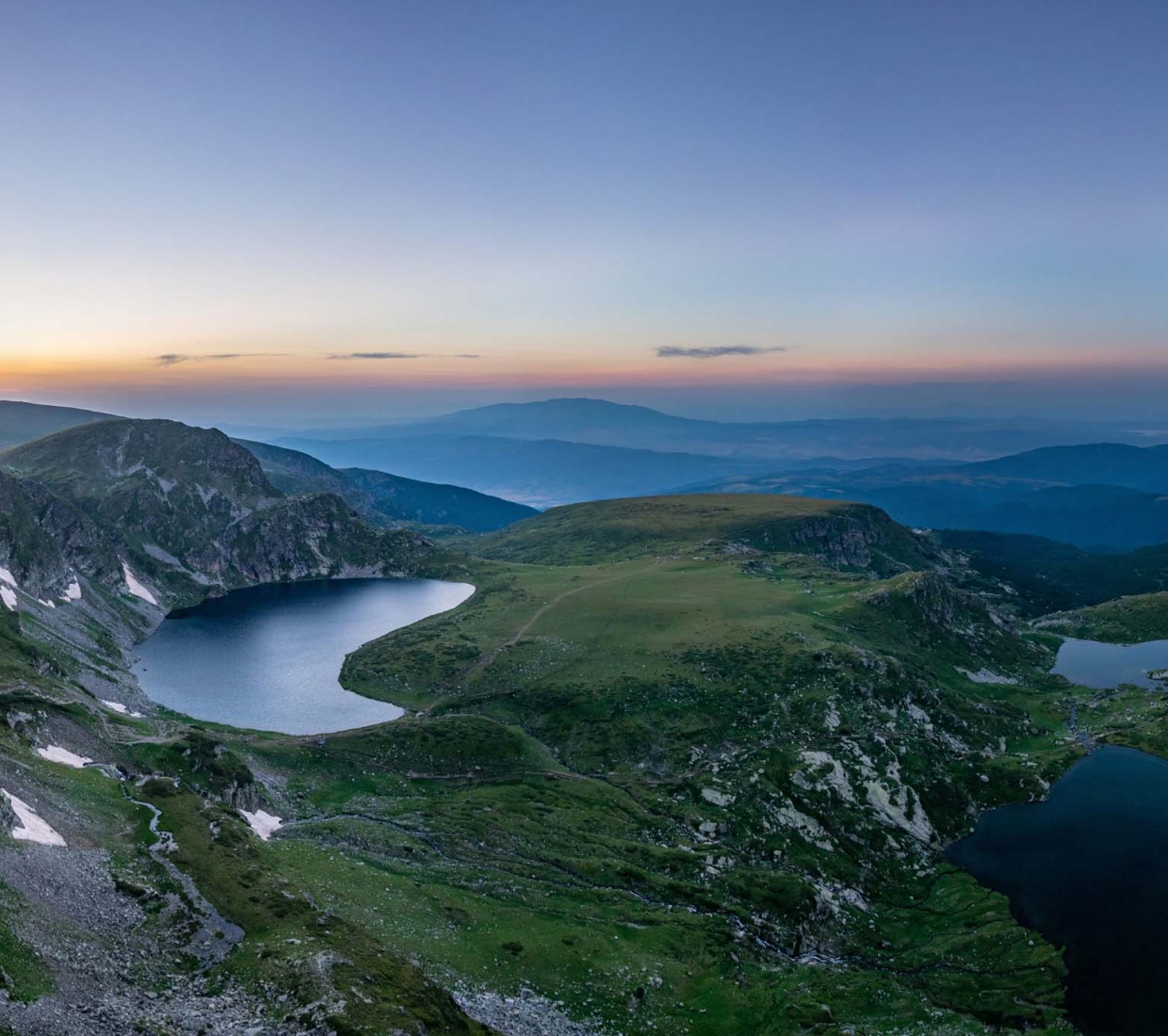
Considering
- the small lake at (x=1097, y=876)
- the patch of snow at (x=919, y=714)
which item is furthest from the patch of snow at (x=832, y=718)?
the small lake at (x=1097, y=876)

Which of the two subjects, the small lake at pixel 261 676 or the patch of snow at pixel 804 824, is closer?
the patch of snow at pixel 804 824

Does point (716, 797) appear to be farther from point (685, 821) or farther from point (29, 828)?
point (29, 828)

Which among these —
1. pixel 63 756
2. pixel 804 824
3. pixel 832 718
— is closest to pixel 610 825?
pixel 804 824

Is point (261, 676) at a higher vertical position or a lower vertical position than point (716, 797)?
higher

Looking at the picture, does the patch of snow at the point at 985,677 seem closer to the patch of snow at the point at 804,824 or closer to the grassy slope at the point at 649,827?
the grassy slope at the point at 649,827

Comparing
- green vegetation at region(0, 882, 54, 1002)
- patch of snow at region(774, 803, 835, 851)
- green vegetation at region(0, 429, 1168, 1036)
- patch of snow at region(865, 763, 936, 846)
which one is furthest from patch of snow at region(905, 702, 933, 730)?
green vegetation at region(0, 882, 54, 1002)

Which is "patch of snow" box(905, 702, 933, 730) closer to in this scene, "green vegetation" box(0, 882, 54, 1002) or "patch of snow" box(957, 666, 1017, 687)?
"patch of snow" box(957, 666, 1017, 687)

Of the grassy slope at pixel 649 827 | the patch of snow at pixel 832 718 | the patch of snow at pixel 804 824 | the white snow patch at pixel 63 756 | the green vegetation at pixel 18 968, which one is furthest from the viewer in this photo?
the patch of snow at pixel 832 718
